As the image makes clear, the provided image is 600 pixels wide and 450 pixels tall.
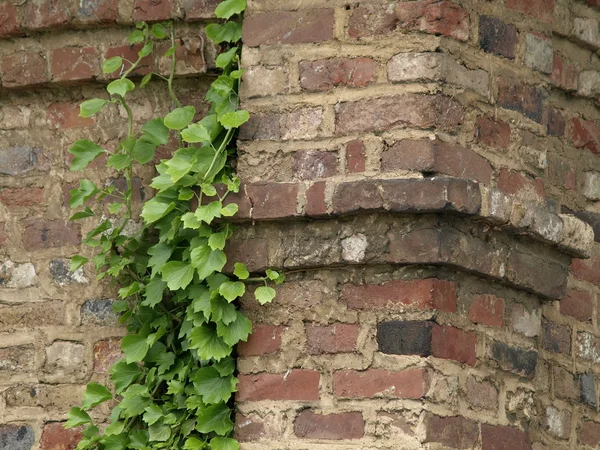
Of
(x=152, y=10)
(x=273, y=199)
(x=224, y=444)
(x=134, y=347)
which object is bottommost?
(x=224, y=444)

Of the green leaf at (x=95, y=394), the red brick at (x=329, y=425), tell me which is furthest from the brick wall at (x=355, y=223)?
the green leaf at (x=95, y=394)

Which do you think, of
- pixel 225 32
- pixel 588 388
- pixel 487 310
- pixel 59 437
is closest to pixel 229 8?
pixel 225 32

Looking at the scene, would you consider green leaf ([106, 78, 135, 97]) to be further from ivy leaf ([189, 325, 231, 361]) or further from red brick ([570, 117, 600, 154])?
red brick ([570, 117, 600, 154])

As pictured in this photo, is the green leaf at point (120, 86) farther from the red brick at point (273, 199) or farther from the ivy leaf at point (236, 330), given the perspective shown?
the ivy leaf at point (236, 330)

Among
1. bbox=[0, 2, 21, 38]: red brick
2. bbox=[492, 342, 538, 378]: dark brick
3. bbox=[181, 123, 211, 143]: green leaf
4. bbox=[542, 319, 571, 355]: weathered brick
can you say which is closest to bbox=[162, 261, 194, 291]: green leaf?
bbox=[181, 123, 211, 143]: green leaf

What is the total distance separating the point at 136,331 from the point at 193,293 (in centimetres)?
28

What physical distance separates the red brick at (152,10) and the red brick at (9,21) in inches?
15.0

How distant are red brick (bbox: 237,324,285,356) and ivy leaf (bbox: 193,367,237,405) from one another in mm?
84

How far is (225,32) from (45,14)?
59 cm

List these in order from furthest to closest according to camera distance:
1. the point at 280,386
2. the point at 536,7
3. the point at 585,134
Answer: the point at 585,134, the point at 536,7, the point at 280,386

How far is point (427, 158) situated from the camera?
311 centimetres

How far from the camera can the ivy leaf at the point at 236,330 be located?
3176mm

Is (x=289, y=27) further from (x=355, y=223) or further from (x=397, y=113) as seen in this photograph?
(x=355, y=223)

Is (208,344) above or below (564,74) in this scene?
below
